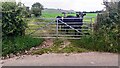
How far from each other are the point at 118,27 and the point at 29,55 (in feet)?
11.2

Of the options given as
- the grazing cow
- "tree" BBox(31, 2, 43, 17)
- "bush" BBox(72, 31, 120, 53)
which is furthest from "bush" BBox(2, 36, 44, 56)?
"tree" BBox(31, 2, 43, 17)

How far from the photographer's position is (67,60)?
350 inches

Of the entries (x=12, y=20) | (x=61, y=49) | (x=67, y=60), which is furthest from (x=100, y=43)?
(x=12, y=20)

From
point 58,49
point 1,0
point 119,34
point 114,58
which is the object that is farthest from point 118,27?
point 1,0

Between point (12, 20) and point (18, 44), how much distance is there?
1.08m

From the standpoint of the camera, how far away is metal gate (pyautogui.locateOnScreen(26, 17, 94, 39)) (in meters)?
11.4

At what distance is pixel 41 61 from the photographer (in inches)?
346

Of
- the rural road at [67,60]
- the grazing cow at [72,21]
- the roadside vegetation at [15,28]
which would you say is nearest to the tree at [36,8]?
the grazing cow at [72,21]

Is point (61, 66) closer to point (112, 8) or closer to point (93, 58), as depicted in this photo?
point (93, 58)

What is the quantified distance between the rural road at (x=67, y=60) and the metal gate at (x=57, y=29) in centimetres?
181

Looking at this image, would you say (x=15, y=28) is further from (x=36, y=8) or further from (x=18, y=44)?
(x=36, y=8)

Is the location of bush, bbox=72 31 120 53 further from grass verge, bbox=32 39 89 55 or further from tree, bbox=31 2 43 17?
tree, bbox=31 2 43 17

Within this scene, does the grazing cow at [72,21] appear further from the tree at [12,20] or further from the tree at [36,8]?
the tree at [36,8]

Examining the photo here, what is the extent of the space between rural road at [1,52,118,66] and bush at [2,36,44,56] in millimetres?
574
